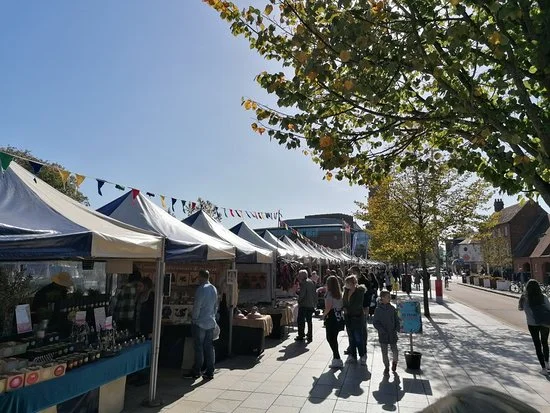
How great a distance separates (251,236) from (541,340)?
8.13 m

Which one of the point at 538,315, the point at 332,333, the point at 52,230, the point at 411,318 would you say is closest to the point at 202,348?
the point at 332,333

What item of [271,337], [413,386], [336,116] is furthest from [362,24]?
[271,337]

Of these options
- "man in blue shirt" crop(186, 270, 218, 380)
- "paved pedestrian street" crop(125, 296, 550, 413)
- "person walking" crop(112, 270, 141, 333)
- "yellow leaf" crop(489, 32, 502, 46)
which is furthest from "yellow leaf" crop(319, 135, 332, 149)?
"person walking" crop(112, 270, 141, 333)

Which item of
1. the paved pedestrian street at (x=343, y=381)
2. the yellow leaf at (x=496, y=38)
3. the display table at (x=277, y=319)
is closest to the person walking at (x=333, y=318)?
the paved pedestrian street at (x=343, y=381)

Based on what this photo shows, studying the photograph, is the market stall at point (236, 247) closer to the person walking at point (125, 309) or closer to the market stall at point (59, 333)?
the person walking at point (125, 309)

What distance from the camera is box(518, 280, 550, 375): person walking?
788 cm

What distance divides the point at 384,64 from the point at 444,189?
12.8 meters

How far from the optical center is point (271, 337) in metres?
11.6

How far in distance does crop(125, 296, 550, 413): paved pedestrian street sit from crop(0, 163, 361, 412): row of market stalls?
2.41 ft

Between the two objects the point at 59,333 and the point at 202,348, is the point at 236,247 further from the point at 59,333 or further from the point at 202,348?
the point at 59,333

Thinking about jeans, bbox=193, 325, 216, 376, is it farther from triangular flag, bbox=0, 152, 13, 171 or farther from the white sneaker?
triangular flag, bbox=0, 152, 13, 171

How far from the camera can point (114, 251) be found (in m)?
5.02

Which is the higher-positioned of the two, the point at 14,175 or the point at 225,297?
the point at 14,175

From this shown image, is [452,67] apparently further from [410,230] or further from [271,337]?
[410,230]
